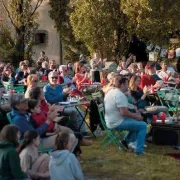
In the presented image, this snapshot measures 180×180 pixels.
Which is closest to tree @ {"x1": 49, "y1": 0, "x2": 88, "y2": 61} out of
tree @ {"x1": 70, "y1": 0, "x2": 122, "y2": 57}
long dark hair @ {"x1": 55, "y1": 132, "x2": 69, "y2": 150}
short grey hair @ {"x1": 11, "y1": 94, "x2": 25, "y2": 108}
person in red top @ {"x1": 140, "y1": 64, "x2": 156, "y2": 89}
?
tree @ {"x1": 70, "y1": 0, "x2": 122, "y2": 57}

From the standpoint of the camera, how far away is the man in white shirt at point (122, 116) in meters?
9.59

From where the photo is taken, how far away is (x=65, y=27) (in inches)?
1197

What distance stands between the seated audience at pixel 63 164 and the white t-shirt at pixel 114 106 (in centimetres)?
300

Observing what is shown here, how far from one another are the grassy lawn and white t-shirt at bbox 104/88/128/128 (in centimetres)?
59

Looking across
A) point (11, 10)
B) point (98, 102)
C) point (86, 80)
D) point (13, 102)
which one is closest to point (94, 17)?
point (11, 10)

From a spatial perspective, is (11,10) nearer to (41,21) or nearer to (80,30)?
(41,21)

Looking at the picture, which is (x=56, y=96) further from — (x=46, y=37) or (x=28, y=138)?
(x=46, y=37)

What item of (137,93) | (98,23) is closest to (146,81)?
(137,93)

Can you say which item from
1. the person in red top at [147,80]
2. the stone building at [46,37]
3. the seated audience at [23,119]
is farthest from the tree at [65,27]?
the seated audience at [23,119]

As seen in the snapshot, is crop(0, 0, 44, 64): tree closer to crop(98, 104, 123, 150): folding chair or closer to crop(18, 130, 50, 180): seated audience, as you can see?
crop(98, 104, 123, 150): folding chair

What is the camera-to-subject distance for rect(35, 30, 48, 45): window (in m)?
31.8

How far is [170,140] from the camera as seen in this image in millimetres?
10469

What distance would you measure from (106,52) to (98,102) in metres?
16.0

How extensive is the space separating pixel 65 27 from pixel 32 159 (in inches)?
940
